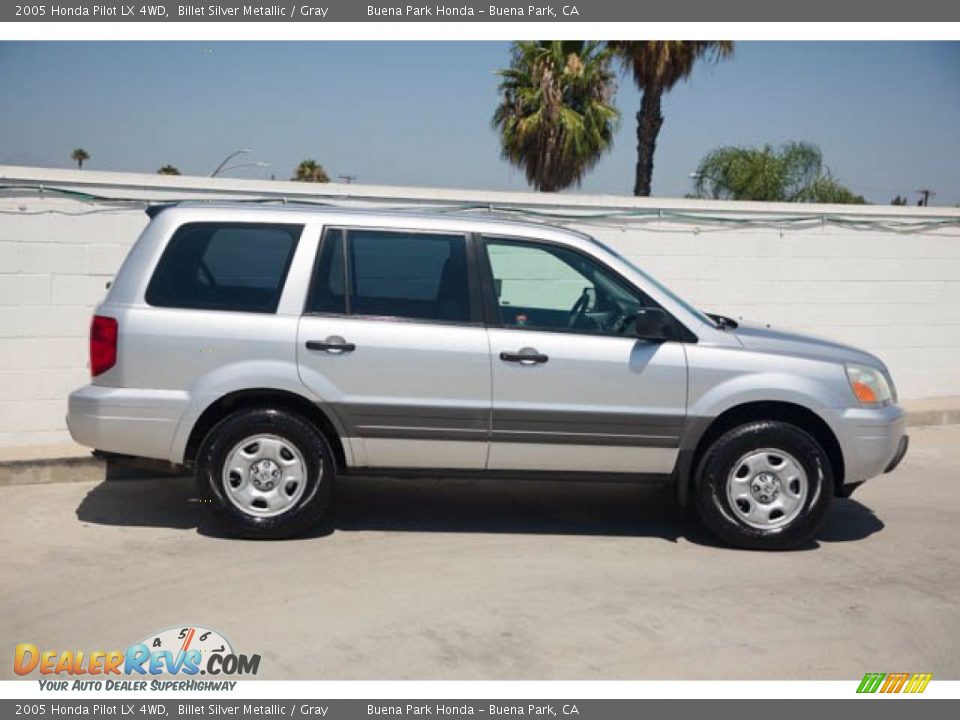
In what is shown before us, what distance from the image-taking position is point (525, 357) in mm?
6020

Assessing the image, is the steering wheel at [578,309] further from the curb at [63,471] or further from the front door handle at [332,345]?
the curb at [63,471]

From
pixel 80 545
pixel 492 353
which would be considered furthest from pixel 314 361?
pixel 80 545

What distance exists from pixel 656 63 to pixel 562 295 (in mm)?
16805

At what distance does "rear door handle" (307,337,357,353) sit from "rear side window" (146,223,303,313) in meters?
0.30

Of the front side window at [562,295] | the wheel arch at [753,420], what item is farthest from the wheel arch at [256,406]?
the wheel arch at [753,420]

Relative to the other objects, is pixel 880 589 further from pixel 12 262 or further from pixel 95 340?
pixel 12 262

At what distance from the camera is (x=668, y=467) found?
6.23m

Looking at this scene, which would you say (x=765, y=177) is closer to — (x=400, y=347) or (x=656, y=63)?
(x=656, y=63)

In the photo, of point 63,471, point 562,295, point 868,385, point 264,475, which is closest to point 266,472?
point 264,475

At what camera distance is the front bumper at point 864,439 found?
619 cm

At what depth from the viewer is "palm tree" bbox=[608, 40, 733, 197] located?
21.6 metres

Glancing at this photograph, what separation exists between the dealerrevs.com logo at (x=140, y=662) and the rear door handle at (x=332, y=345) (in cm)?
184

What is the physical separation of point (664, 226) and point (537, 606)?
549 cm

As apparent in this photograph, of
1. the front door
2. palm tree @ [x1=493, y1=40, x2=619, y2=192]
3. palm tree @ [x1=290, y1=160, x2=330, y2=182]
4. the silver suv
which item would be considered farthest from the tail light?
palm tree @ [x1=290, y1=160, x2=330, y2=182]
